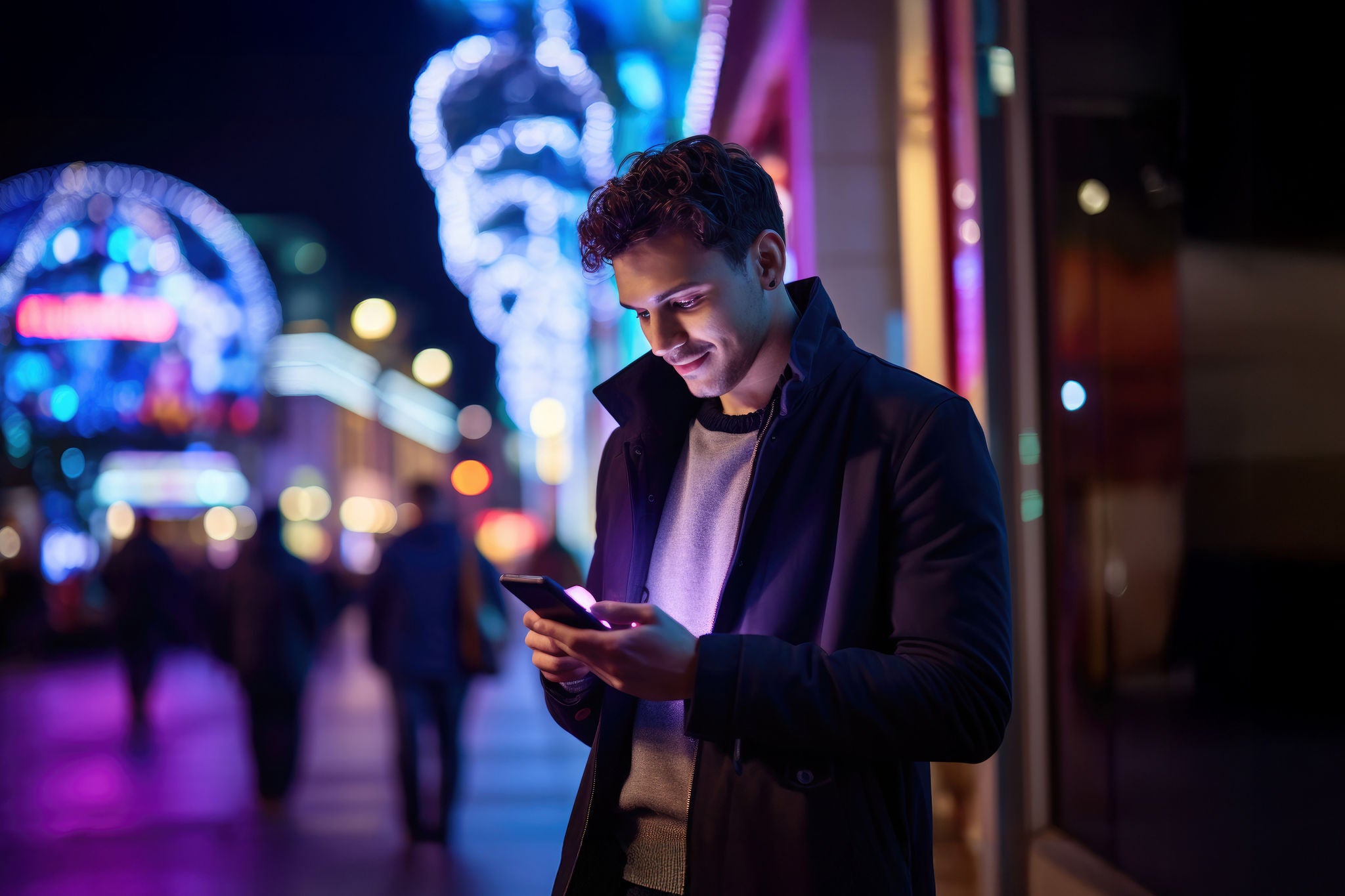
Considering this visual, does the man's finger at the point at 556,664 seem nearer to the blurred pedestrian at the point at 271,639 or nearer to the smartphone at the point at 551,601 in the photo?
the smartphone at the point at 551,601

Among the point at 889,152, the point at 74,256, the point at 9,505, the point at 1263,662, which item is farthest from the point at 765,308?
the point at 9,505

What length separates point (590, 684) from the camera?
5.72ft

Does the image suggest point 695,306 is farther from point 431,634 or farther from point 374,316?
point 374,316

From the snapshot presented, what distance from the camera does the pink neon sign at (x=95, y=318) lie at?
15.5 metres

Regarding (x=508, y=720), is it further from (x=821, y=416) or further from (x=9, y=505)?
(x=9, y=505)

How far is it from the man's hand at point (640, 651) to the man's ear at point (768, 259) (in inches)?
25.0

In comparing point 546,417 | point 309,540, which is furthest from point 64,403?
point 309,540

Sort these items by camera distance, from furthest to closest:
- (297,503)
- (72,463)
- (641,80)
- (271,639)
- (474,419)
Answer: (474,419) → (297,503) → (72,463) → (641,80) → (271,639)

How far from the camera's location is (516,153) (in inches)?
271

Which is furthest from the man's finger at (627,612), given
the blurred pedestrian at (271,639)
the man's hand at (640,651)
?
the blurred pedestrian at (271,639)

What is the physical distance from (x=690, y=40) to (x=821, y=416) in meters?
6.69

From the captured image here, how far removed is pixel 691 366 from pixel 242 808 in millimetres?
5701

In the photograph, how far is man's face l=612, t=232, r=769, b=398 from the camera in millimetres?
1575

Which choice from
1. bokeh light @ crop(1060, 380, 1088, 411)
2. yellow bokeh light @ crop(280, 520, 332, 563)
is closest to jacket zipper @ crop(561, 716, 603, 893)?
bokeh light @ crop(1060, 380, 1088, 411)
